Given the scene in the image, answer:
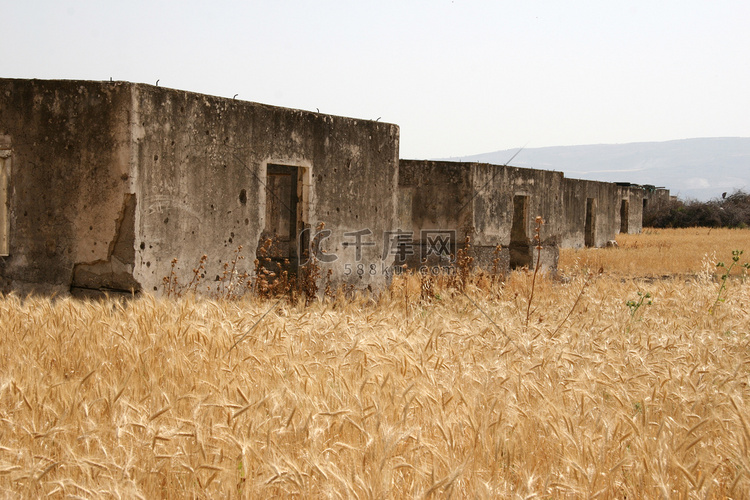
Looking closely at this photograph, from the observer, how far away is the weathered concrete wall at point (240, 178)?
5859 mm

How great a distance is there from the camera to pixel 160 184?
5.90 m

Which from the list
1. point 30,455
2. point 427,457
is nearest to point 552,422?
point 427,457

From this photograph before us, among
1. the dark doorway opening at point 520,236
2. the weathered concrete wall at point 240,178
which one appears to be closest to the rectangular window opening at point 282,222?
the weathered concrete wall at point 240,178

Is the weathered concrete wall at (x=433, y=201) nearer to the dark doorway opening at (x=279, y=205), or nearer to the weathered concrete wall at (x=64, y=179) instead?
the dark doorway opening at (x=279, y=205)

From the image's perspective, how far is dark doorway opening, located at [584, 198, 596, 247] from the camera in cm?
2050

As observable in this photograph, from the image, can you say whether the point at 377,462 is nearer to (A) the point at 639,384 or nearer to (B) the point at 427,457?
(B) the point at 427,457

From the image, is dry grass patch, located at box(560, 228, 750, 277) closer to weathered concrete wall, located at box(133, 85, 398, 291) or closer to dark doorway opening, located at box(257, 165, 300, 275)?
dark doorway opening, located at box(257, 165, 300, 275)

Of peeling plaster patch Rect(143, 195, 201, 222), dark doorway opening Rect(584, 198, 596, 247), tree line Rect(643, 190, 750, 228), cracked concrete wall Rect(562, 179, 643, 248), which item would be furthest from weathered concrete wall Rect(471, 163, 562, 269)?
tree line Rect(643, 190, 750, 228)

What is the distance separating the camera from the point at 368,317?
526cm

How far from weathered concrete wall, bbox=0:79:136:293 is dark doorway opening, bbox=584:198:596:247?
16.7 m

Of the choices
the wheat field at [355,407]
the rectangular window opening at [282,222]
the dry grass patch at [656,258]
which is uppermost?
the rectangular window opening at [282,222]

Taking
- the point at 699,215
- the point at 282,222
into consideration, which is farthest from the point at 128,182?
the point at 699,215

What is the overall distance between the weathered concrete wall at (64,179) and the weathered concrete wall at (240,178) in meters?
0.19

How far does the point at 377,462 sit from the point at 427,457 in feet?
1.21
